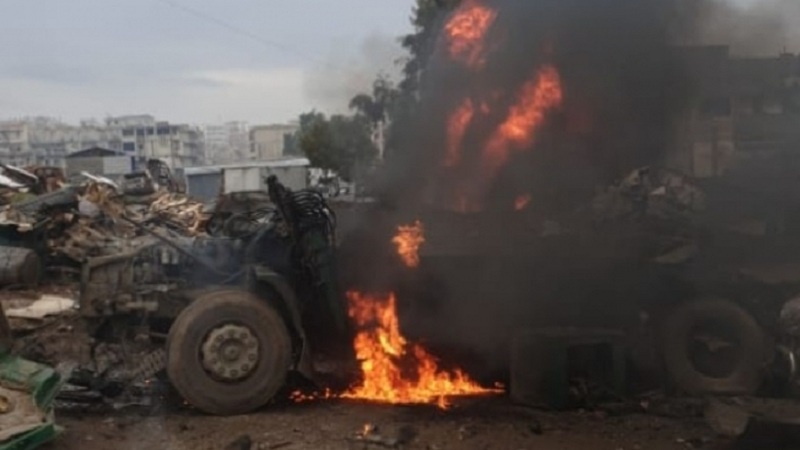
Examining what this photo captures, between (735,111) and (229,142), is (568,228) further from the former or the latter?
(229,142)

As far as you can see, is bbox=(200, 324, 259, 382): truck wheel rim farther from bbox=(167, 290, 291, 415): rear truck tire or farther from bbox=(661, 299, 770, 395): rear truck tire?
bbox=(661, 299, 770, 395): rear truck tire

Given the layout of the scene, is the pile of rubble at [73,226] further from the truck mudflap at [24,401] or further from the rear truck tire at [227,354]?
the truck mudflap at [24,401]

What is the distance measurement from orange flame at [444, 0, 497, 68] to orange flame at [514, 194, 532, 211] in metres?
2.61

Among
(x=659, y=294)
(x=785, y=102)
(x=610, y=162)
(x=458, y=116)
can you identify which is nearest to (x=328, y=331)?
(x=659, y=294)

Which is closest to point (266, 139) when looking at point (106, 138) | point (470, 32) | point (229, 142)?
point (106, 138)

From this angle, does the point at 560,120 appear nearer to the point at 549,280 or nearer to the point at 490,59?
the point at 490,59

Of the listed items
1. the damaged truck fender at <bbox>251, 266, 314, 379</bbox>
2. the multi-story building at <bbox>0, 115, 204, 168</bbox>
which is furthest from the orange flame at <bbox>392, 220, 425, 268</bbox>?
the multi-story building at <bbox>0, 115, 204, 168</bbox>

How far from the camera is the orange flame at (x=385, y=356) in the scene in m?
9.16

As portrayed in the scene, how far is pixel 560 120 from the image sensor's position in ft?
42.3

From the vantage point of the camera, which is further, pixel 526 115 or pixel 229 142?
pixel 229 142

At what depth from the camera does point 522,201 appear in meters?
11.4

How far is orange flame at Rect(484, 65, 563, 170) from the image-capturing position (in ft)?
40.6

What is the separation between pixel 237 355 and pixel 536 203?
14.8 feet

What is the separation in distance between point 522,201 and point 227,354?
14.9ft
